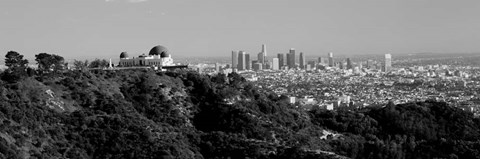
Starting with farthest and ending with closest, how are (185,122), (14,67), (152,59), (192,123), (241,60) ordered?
1. (241,60)
2. (152,59)
3. (14,67)
4. (192,123)
5. (185,122)

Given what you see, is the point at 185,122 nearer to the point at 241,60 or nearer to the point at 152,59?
the point at 152,59

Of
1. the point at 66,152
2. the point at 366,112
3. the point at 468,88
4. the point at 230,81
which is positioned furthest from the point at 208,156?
the point at 468,88

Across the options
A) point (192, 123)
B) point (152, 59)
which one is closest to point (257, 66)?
point (152, 59)

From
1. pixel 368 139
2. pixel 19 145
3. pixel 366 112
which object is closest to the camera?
pixel 19 145

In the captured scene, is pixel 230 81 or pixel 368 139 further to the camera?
pixel 230 81

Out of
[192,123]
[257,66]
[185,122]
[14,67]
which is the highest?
[14,67]

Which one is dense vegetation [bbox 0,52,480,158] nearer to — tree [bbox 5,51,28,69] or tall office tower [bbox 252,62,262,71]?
tree [bbox 5,51,28,69]

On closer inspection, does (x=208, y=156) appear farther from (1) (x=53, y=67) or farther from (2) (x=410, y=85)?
(2) (x=410, y=85)
